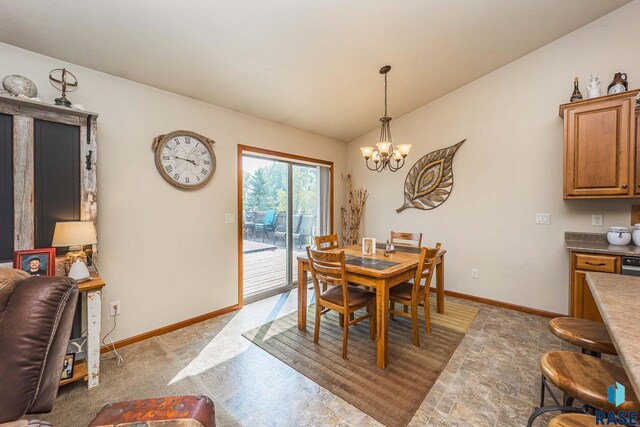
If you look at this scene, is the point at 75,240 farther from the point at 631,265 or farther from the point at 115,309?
the point at 631,265

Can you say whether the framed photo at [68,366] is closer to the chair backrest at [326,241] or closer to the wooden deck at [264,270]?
the wooden deck at [264,270]

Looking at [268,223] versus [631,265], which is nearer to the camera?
[631,265]

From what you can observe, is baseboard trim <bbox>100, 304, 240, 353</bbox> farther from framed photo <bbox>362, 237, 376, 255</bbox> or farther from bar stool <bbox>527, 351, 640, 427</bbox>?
bar stool <bbox>527, 351, 640, 427</bbox>

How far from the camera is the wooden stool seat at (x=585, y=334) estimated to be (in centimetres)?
141

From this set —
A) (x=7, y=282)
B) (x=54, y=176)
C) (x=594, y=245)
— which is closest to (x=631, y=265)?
(x=594, y=245)

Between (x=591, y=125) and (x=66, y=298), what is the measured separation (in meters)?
4.17

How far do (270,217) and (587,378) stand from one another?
349cm

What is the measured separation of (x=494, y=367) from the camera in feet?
7.16

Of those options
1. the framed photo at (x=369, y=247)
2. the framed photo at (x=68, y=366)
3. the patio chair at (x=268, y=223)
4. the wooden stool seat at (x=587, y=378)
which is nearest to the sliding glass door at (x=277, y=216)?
the patio chair at (x=268, y=223)

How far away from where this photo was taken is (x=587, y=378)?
46.4 inches

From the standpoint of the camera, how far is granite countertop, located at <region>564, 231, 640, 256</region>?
2.37 meters

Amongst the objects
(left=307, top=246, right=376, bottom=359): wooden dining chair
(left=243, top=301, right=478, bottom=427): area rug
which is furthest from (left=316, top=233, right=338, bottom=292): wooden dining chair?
(left=243, top=301, right=478, bottom=427): area rug

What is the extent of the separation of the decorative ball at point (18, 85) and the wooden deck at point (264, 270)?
97.9 inches

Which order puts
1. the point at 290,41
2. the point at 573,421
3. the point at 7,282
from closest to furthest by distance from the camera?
the point at 573,421, the point at 7,282, the point at 290,41
